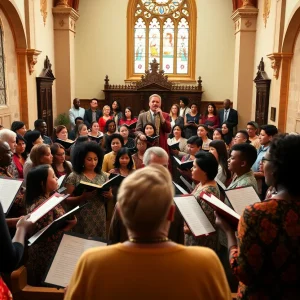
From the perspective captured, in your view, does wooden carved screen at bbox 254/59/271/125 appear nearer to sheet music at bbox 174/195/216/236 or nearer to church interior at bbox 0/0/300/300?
church interior at bbox 0/0/300/300

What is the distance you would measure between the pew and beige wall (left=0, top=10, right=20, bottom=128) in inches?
223

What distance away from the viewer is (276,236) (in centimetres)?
167

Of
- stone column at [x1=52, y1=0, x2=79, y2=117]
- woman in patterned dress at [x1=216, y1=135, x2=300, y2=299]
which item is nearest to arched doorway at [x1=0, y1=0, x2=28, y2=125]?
stone column at [x1=52, y1=0, x2=79, y2=117]

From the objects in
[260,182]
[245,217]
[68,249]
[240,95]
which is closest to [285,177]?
[245,217]

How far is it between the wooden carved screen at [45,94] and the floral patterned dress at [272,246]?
847cm

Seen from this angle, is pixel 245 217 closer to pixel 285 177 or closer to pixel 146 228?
pixel 285 177

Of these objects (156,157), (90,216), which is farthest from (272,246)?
(90,216)

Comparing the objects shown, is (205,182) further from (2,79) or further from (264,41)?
(264,41)

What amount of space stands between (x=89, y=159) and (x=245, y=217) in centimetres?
220

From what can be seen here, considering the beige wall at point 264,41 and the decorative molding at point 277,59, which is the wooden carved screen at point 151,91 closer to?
Result: the beige wall at point 264,41

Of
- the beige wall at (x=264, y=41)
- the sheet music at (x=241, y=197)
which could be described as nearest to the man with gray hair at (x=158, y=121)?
the sheet music at (x=241, y=197)

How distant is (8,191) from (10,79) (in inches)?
226

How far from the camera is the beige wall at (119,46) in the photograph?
41.3 feet

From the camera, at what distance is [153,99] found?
5.68 metres
